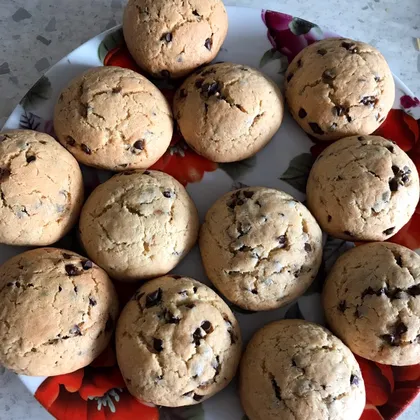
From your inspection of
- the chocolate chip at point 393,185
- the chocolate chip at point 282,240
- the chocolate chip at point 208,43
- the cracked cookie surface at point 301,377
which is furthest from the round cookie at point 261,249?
the chocolate chip at point 208,43

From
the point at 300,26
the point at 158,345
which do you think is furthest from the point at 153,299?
the point at 300,26

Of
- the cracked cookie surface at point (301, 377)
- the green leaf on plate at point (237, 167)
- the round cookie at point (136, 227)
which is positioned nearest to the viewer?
the cracked cookie surface at point (301, 377)

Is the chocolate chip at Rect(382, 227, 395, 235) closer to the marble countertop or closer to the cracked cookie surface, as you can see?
the cracked cookie surface

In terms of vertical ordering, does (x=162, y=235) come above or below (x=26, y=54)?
below

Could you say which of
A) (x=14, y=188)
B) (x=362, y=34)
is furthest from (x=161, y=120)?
(x=362, y=34)

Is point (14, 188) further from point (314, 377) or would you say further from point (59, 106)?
point (314, 377)

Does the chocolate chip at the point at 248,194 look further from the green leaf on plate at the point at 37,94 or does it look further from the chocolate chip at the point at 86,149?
the green leaf on plate at the point at 37,94

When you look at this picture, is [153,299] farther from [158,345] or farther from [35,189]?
[35,189]
